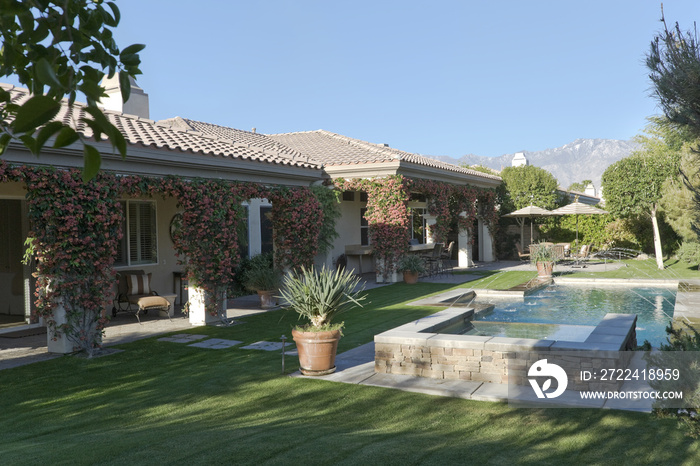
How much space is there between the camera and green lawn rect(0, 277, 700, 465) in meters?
4.37

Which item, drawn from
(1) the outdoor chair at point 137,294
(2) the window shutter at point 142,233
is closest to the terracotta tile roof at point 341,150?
(2) the window shutter at point 142,233

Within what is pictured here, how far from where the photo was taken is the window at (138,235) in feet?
43.8

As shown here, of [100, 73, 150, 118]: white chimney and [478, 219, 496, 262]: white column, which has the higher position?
[100, 73, 150, 118]: white chimney

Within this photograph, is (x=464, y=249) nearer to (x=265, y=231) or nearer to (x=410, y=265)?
(x=410, y=265)

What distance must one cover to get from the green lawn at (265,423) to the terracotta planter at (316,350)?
0.27 m

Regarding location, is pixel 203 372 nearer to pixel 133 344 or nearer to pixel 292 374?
pixel 292 374

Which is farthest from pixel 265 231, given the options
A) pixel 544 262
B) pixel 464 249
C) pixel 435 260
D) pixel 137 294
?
pixel 464 249

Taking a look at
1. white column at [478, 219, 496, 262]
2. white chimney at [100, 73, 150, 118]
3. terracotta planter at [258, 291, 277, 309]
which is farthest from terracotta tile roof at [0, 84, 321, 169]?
white column at [478, 219, 496, 262]

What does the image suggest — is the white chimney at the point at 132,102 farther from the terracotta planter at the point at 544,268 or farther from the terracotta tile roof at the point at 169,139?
the terracotta planter at the point at 544,268

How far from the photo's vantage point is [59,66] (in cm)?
226

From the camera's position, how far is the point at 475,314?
1154cm

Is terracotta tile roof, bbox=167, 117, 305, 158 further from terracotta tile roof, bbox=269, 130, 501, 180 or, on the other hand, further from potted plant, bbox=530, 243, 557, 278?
potted plant, bbox=530, 243, 557, 278

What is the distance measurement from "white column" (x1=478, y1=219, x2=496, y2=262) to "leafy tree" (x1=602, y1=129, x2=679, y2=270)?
5.98 meters

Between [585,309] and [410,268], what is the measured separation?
6.30 metres
